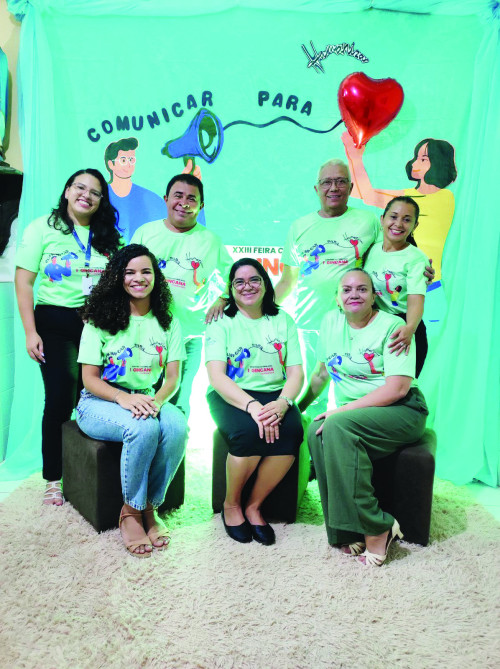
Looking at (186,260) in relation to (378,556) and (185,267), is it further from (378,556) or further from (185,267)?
(378,556)

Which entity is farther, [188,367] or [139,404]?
[188,367]

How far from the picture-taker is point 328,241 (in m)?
2.55

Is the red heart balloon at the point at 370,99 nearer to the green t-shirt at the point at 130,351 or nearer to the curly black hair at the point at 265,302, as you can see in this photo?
the curly black hair at the point at 265,302

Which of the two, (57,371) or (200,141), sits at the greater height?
(200,141)

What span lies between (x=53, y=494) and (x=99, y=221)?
130 centimetres

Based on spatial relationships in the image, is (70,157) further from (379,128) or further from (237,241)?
(379,128)

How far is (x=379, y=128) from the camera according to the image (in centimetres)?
290

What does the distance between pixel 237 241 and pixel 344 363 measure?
1157 millimetres

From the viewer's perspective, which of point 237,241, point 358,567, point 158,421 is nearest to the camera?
point 358,567

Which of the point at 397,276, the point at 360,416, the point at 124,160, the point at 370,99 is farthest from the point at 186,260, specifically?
the point at 370,99

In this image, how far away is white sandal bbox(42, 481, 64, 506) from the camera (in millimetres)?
2400

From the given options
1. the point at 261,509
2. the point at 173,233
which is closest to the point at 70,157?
the point at 173,233

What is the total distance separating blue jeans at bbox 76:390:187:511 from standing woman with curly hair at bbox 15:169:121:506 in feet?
0.96

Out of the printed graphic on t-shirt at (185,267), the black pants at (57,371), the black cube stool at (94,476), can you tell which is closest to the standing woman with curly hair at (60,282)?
the black pants at (57,371)
